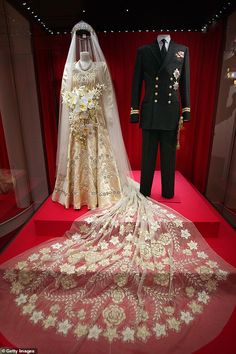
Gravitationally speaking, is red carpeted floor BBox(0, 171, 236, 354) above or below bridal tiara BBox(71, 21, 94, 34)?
below

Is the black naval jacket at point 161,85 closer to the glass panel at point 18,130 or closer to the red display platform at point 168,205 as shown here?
the red display platform at point 168,205

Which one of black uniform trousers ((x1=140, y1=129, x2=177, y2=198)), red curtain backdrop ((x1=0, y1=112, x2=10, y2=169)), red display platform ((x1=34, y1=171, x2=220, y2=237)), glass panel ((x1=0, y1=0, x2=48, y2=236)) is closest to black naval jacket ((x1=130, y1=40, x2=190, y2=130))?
black uniform trousers ((x1=140, y1=129, x2=177, y2=198))

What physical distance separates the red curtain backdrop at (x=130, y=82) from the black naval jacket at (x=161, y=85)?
2.18 ft

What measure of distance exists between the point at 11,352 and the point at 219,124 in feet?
10.0

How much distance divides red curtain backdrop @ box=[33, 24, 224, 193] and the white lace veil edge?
35 cm

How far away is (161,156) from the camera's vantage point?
249cm

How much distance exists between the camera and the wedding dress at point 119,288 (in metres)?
1.34

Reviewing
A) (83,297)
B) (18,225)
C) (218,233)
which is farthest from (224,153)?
(18,225)

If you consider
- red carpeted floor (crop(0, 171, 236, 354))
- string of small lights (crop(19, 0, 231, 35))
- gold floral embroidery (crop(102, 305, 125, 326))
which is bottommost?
gold floral embroidery (crop(102, 305, 125, 326))

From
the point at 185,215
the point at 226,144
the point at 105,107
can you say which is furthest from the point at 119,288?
the point at 226,144

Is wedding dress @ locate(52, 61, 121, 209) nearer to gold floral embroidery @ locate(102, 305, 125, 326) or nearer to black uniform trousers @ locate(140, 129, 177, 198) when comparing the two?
black uniform trousers @ locate(140, 129, 177, 198)

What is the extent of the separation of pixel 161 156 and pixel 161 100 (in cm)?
61

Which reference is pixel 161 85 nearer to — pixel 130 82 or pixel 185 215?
pixel 130 82

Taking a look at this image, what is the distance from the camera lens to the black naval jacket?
7.05 ft
